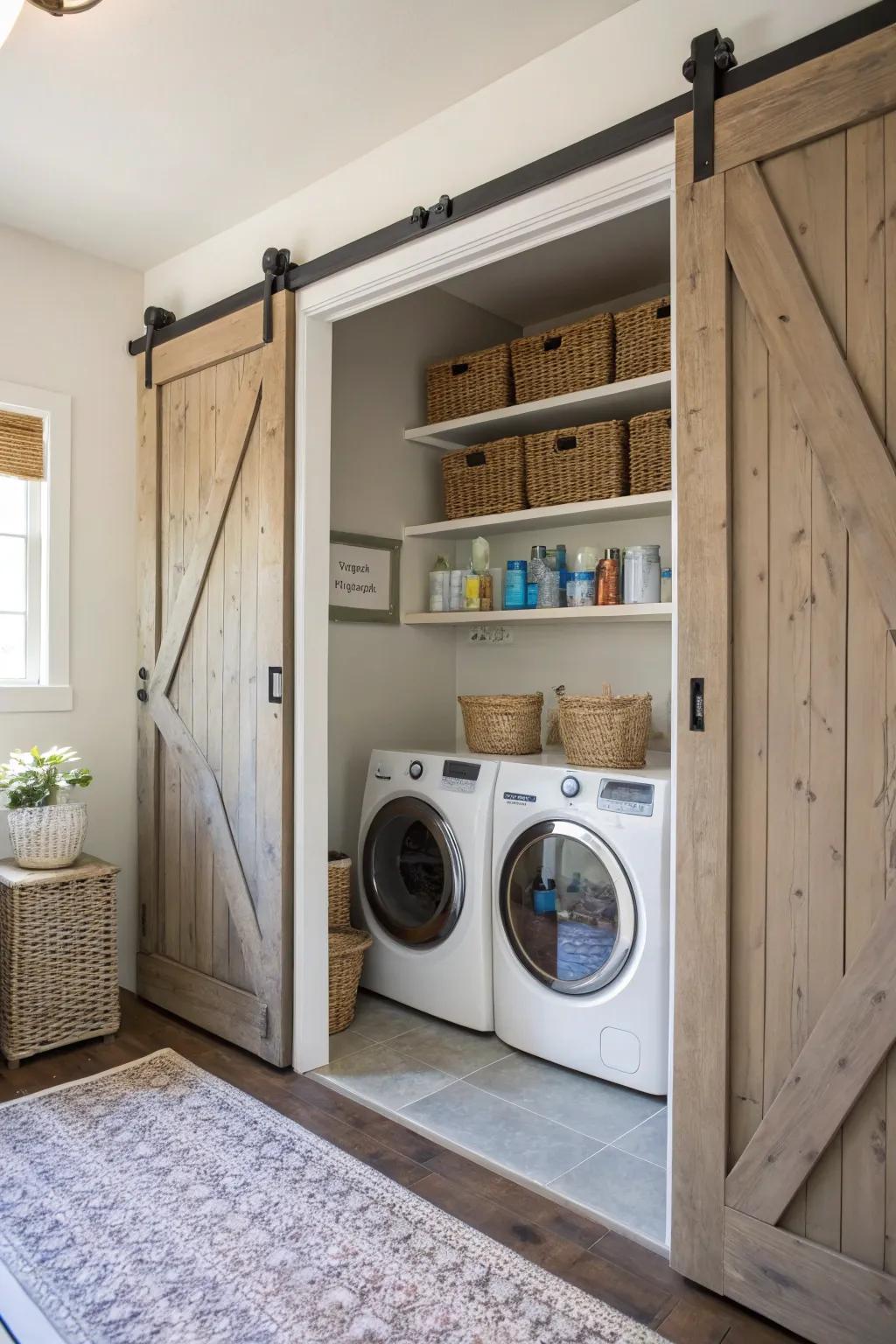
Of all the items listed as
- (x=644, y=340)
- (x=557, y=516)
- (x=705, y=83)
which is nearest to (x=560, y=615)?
(x=557, y=516)

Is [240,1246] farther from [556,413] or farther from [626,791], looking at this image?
[556,413]

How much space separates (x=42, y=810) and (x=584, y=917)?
1700 mm

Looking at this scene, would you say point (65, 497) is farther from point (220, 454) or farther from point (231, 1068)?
point (231, 1068)

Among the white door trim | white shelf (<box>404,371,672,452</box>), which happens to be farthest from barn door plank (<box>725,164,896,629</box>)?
the white door trim

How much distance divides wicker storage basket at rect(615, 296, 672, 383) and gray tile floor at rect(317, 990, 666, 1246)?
7.14ft

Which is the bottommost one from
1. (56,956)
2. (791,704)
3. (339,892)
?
(56,956)

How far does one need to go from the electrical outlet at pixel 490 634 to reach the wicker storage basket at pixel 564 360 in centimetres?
92

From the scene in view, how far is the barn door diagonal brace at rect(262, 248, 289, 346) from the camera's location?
2727 millimetres

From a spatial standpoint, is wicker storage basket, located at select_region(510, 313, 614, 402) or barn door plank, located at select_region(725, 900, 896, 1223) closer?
barn door plank, located at select_region(725, 900, 896, 1223)

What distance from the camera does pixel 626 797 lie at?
2.66m

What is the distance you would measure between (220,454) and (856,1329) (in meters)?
2.70

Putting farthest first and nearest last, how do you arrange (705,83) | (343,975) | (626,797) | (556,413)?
1. (556,413)
2. (343,975)
3. (626,797)
4. (705,83)

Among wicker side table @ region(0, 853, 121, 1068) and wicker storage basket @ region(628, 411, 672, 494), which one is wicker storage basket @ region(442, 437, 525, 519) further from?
wicker side table @ region(0, 853, 121, 1068)

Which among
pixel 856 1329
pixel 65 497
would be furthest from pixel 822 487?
pixel 65 497
